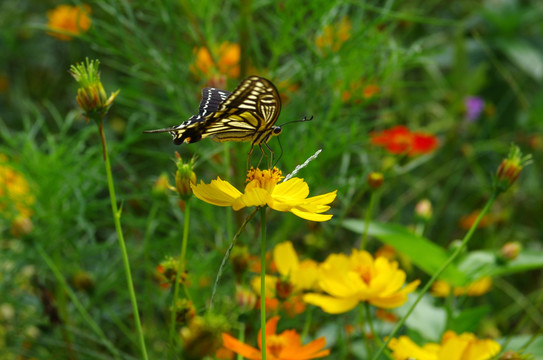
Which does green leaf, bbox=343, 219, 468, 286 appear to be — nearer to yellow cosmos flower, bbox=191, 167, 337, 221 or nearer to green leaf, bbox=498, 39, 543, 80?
yellow cosmos flower, bbox=191, 167, 337, 221

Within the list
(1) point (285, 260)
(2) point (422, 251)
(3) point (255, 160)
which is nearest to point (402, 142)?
(3) point (255, 160)

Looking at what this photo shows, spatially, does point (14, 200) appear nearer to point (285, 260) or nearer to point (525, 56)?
point (285, 260)

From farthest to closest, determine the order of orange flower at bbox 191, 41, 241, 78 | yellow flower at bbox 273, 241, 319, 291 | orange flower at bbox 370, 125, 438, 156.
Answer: orange flower at bbox 370, 125, 438, 156 → orange flower at bbox 191, 41, 241, 78 → yellow flower at bbox 273, 241, 319, 291

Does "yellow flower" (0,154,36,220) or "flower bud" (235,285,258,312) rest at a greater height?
"yellow flower" (0,154,36,220)

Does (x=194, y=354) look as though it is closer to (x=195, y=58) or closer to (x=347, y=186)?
(x=347, y=186)

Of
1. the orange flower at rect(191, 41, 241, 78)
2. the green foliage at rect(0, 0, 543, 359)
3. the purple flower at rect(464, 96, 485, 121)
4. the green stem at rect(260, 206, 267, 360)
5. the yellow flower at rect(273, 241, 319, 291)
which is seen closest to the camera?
the green stem at rect(260, 206, 267, 360)

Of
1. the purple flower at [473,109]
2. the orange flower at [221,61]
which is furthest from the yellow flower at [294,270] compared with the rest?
the purple flower at [473,109]

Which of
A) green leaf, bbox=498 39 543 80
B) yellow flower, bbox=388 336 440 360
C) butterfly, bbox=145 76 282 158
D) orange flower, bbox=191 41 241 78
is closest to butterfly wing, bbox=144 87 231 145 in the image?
butterfly, bbox=145 76 282 158
